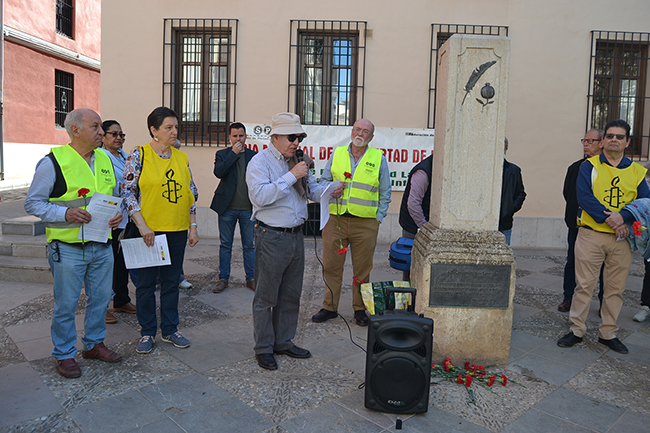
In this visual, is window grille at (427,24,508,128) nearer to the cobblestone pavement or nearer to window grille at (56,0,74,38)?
the cobblestone pavement

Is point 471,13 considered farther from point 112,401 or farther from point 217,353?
point 112,401

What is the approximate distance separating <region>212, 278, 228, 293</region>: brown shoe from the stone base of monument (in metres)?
2.92

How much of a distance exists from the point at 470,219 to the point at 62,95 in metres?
19.0

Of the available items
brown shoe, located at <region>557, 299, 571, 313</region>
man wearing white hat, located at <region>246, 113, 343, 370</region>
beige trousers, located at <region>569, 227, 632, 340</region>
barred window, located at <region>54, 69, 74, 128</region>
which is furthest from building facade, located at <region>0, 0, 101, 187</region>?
beige trousers, located at <region>569, 227, 632, 340</region>

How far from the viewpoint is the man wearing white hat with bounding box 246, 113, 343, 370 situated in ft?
12.3

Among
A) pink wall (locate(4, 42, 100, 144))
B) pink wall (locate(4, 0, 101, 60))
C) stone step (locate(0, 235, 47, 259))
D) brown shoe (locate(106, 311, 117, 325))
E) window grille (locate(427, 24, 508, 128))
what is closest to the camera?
brown shoe (locate(106, 311, 117, 325))

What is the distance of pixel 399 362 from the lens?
302 centimetres

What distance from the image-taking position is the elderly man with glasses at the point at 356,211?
A: 4.86m

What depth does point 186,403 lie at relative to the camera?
3.20 metres

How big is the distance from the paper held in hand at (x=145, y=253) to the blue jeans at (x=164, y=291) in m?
0.13

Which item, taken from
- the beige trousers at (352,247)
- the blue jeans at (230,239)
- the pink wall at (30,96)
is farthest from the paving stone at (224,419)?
the pink wall at (30,96)

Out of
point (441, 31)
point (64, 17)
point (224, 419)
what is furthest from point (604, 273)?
point (64, 17)

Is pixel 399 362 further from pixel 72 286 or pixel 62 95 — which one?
pixel 62 95

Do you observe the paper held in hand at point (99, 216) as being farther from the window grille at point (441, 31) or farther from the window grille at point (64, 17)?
the window grille at point (64, 17)
